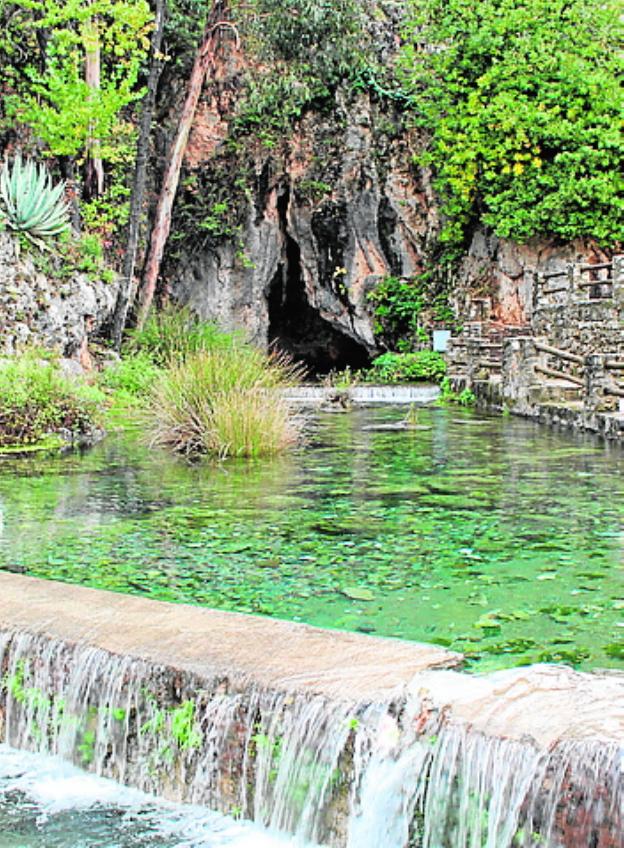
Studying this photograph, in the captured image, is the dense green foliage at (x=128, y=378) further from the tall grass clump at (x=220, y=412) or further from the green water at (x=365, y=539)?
the green water at (x=365, y=539)

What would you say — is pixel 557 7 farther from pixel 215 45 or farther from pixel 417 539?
pixel 417 539

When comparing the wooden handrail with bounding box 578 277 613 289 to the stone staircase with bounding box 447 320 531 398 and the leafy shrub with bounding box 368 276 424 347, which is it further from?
the leafy shrub with bounding box 368 276 424 347

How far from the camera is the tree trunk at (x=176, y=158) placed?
2341 centimetres

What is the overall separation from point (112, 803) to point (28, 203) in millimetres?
15312

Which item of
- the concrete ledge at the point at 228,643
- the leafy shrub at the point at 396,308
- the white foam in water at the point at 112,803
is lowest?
the white foam in water at the point at 112,803

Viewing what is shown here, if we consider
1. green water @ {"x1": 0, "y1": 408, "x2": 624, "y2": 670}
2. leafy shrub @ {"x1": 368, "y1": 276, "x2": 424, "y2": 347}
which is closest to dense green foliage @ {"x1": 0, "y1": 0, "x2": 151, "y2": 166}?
leafy shrub @ {"x1": 368, "y1": 276, "x2": 424, "y2": 347}

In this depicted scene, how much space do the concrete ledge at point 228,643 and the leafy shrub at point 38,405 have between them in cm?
739

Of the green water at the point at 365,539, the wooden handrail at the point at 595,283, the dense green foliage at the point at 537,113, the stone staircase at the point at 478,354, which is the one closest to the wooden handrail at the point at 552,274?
the dense green foliage at the point at 537,113

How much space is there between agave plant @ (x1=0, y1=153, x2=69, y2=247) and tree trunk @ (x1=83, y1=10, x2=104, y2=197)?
350 centimetres

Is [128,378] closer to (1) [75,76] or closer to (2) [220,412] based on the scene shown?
(1) [75,76]

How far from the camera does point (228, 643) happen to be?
3688 millimetres

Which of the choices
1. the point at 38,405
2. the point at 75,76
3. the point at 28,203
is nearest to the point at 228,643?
the point at 38,405

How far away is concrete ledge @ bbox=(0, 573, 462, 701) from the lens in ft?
10.9

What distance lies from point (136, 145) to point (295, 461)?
52.4ft
